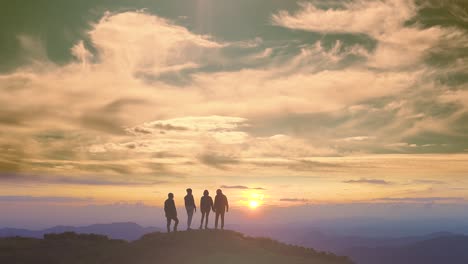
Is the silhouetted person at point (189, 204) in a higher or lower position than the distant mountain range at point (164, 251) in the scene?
higher

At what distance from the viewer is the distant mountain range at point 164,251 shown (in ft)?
82.3

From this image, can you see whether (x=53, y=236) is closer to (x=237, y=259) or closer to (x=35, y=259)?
(x=35, y=259)

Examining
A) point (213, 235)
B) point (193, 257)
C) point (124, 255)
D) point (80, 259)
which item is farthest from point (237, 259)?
point (80, 259)

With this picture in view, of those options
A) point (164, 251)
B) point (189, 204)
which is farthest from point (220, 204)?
point (164, 251)

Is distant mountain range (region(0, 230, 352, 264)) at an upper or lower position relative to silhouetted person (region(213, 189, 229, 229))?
lower

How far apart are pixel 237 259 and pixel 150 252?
6209mm

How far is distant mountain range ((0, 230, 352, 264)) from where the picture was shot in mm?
25078

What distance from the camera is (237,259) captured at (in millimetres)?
24156

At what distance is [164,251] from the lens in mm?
26859

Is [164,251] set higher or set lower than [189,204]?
lower

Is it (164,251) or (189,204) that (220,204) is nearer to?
(189,204)

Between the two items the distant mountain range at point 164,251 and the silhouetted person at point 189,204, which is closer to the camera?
the distant mountain range at point 164,251

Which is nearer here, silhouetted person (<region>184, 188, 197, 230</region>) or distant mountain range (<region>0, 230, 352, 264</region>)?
distant mountain range (<region>0, 230, 352, 264</region>)

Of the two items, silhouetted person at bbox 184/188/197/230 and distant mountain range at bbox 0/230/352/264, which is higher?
silhouetted person at bbox 184/188/197/230
